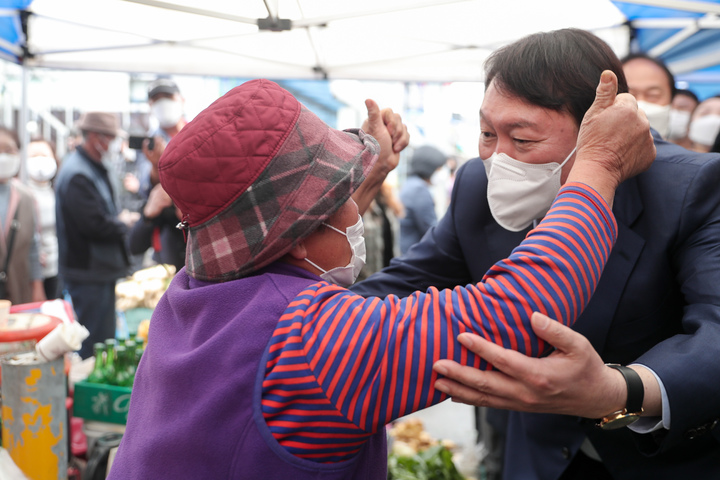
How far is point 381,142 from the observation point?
6.06 feet

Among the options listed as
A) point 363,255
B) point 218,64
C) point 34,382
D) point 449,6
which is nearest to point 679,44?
point 449,6

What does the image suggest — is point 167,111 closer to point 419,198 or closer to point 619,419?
point 419,198

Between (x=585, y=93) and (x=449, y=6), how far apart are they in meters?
2.41

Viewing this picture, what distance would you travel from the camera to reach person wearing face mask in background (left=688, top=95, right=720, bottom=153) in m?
4.38

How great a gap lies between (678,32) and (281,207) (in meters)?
4.39

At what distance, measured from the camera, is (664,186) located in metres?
1.53

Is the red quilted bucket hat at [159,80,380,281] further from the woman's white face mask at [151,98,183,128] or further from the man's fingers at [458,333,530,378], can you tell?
the woman's white face mask at [151,98,183,128]

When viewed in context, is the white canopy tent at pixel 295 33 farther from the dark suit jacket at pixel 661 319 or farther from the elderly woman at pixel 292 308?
the elderly woman at pixel 292 308

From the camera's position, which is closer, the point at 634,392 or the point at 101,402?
the point at 634,392

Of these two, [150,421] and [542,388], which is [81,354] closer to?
[150,421]

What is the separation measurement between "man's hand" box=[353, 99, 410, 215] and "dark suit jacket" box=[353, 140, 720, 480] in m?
0.40

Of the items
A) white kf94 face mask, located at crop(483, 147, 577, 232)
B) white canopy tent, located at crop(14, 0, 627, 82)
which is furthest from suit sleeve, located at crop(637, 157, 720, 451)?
white canopy tent, located at crop(14, 0, 627, 82)

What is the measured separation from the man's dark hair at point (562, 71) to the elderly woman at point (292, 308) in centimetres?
29

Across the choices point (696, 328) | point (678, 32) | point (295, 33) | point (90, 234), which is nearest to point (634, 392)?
point (696, 328)
